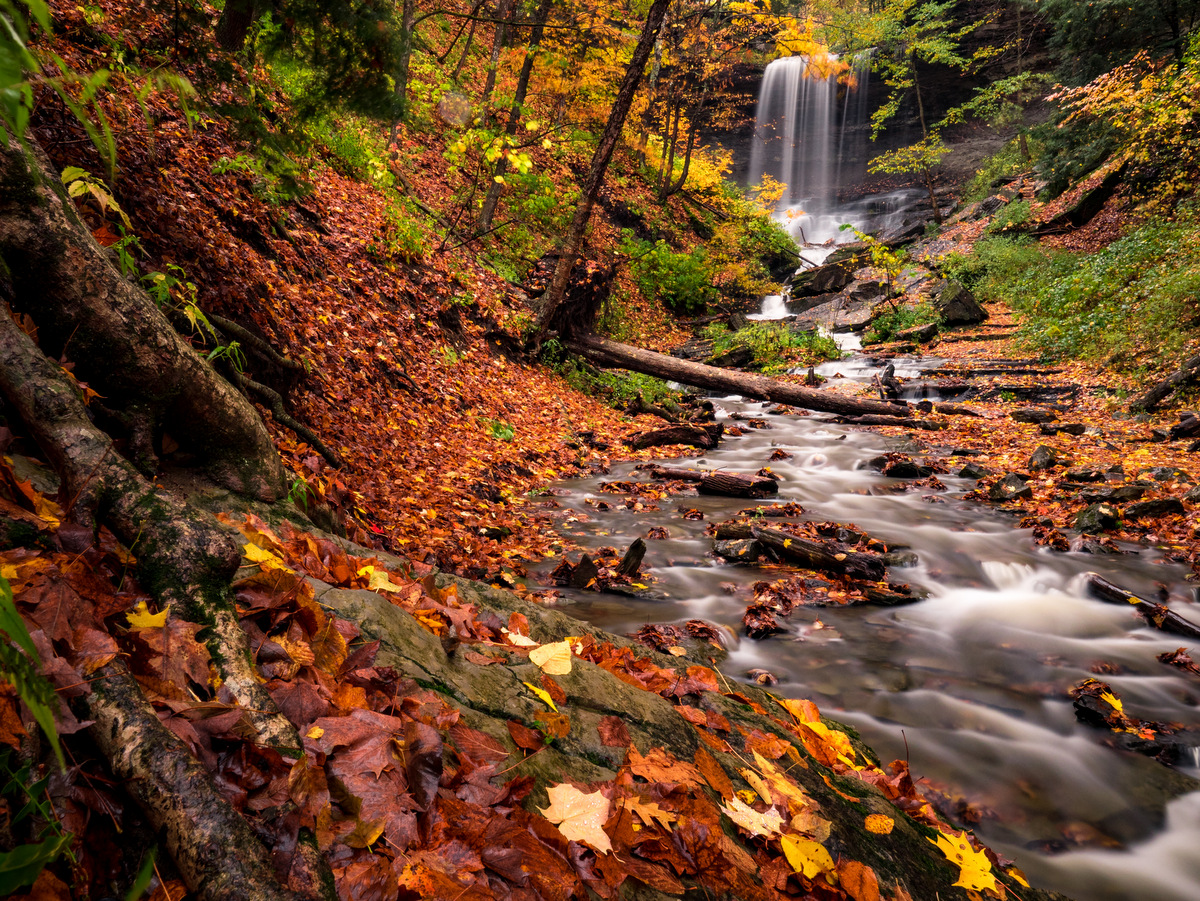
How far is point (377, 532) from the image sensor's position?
4484 mm

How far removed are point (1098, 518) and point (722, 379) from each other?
641cm

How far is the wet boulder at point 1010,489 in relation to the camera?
7.44 metres

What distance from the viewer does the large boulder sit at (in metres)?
18.4

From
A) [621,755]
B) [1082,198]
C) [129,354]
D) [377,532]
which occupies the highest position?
[1082,198]

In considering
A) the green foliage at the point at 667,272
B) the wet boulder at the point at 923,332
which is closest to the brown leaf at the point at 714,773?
the green foliage at the point at 667,272

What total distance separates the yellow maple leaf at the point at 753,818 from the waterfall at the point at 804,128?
41.7 metres

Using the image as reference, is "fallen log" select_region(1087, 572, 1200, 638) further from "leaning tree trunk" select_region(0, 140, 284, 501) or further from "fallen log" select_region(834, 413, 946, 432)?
"leaning tree trunk" select_region(0, 140, 284, 501)

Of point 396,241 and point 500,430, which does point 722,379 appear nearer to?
point 500,430

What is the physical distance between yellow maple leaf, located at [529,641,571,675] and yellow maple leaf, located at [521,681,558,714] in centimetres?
13

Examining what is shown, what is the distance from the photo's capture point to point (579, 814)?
1.56 meters

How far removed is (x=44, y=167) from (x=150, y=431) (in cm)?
112

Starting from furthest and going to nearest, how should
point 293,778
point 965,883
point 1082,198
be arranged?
point 1082,198 → point 965,883 → point 293,778

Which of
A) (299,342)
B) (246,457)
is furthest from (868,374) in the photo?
(246,457)

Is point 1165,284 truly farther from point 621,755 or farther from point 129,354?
point 129,354
